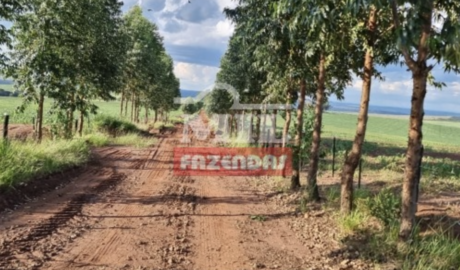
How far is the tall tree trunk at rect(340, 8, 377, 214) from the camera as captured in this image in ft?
25.2

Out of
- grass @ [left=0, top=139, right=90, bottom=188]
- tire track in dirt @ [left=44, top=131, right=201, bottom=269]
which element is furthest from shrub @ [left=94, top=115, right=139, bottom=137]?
tire track in dirt @ [left=44, top=131, right=201, bottom=269]

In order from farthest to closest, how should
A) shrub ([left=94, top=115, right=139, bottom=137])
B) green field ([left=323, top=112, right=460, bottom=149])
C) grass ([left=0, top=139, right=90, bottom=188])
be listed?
1. green field ([left=323, top=112, right=460, bottom=149])
2. shrub ([left=94, top=115, right=139, bottom=137])
3. grass ([left=0, top=139, right=90, bottom=188])

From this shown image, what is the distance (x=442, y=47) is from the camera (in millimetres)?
4355

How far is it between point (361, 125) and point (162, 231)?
14.8 feet

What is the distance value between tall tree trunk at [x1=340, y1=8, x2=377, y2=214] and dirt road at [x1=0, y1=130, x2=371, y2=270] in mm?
662

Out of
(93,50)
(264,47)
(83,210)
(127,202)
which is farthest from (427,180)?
(93,50)

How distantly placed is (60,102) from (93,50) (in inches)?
150

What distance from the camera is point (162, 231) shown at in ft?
23.6

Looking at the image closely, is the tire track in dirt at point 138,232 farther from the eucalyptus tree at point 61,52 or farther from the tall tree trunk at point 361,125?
the eucalyptus tree at point 61,52

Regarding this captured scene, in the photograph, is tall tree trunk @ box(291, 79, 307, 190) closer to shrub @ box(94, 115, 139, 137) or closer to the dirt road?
the dirt road

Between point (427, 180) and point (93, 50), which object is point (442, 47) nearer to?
point (427, 180)

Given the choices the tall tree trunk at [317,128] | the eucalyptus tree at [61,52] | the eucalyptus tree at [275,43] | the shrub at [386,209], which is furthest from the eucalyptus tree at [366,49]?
the eucalyptus tree at [61,52]

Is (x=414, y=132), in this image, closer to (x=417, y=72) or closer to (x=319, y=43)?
(x=417, y=72)

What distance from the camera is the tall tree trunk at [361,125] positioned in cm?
770
